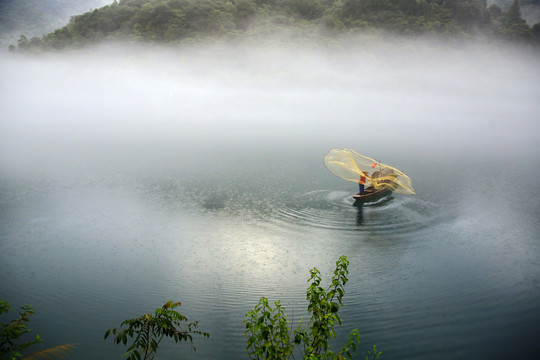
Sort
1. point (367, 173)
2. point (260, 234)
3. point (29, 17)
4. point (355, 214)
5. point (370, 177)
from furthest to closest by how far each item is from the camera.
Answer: point (29, 17) < point (370, 177) < point (367, 173) < point (355, 214) < point (260, 234)

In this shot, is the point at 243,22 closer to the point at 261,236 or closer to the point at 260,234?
the point at 260,234

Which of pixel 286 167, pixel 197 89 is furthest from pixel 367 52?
pixel 286 167

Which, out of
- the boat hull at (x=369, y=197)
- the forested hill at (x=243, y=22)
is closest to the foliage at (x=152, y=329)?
the boat hull at (x=369, y=197)

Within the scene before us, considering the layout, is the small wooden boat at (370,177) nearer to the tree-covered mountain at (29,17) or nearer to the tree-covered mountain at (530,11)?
the tree-covered mountain at (29,17)

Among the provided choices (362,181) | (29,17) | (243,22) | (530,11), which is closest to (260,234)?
(362,181)

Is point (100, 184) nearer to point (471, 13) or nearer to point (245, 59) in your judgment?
point (245, 59)

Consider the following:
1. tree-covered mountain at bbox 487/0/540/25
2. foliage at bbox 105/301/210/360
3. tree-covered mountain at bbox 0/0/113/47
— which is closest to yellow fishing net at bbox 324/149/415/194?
foliage at bbox 105/301/210/360

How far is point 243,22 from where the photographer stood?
331 ft

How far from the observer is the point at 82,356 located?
8500mm

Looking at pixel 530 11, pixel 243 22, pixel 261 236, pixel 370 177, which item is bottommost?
pixel 261 236

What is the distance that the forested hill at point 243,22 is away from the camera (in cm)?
9569

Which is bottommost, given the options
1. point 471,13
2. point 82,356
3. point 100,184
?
point 82,356

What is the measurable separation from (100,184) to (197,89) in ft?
258

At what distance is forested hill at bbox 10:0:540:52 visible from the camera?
9569 centimetres
